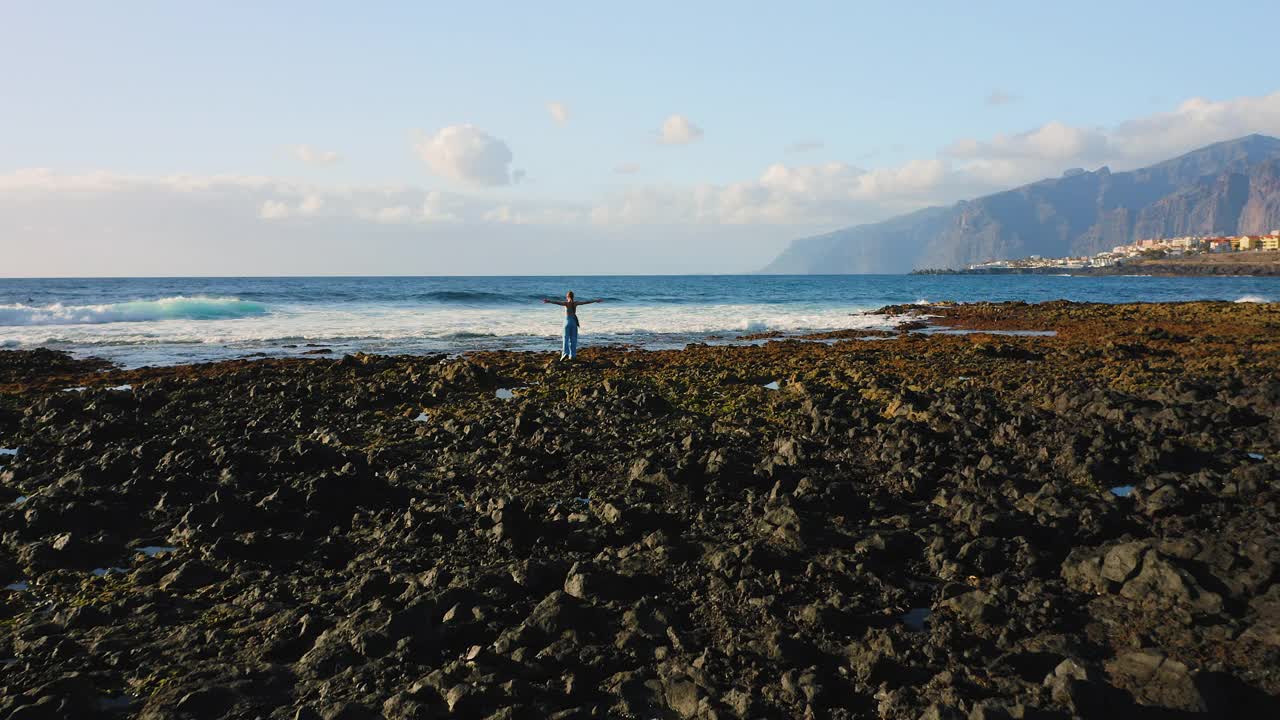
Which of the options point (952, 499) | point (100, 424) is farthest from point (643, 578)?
point (100, 424)

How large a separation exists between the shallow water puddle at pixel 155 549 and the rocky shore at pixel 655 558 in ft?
0.28

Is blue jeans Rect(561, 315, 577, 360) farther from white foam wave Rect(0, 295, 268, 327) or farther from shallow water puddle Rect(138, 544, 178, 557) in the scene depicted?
white foam wave Rect(0, 295, 268, 327)

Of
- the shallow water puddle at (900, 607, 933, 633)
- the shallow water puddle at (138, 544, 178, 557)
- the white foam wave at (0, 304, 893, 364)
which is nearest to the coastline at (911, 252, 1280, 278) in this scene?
the white foam wave at (0, 304, 893, 364)

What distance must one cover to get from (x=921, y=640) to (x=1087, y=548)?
2.57 metres

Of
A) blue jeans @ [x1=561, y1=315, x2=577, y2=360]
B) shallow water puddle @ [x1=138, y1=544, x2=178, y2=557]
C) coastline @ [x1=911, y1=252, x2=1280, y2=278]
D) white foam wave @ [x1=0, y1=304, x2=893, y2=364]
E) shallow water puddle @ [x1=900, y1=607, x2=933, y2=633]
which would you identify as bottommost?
shallow water puddle @ [x1=138, y1=544, x2=178, y2=557]

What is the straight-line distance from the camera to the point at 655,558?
7008 millimetres

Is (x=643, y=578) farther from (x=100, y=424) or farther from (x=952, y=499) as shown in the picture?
(x=100, y=424)

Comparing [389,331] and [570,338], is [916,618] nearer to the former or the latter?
[570,338]

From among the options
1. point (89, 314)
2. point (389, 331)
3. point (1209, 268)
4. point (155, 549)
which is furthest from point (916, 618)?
point (1209, 268)

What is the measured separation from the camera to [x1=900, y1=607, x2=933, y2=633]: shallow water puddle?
589 centimetres

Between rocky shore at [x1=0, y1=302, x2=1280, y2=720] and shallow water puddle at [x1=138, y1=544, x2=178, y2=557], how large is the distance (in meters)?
0.09

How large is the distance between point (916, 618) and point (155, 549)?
A: 734cm

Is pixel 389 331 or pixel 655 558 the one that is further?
pixel 389 331

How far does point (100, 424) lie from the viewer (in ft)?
42.4
